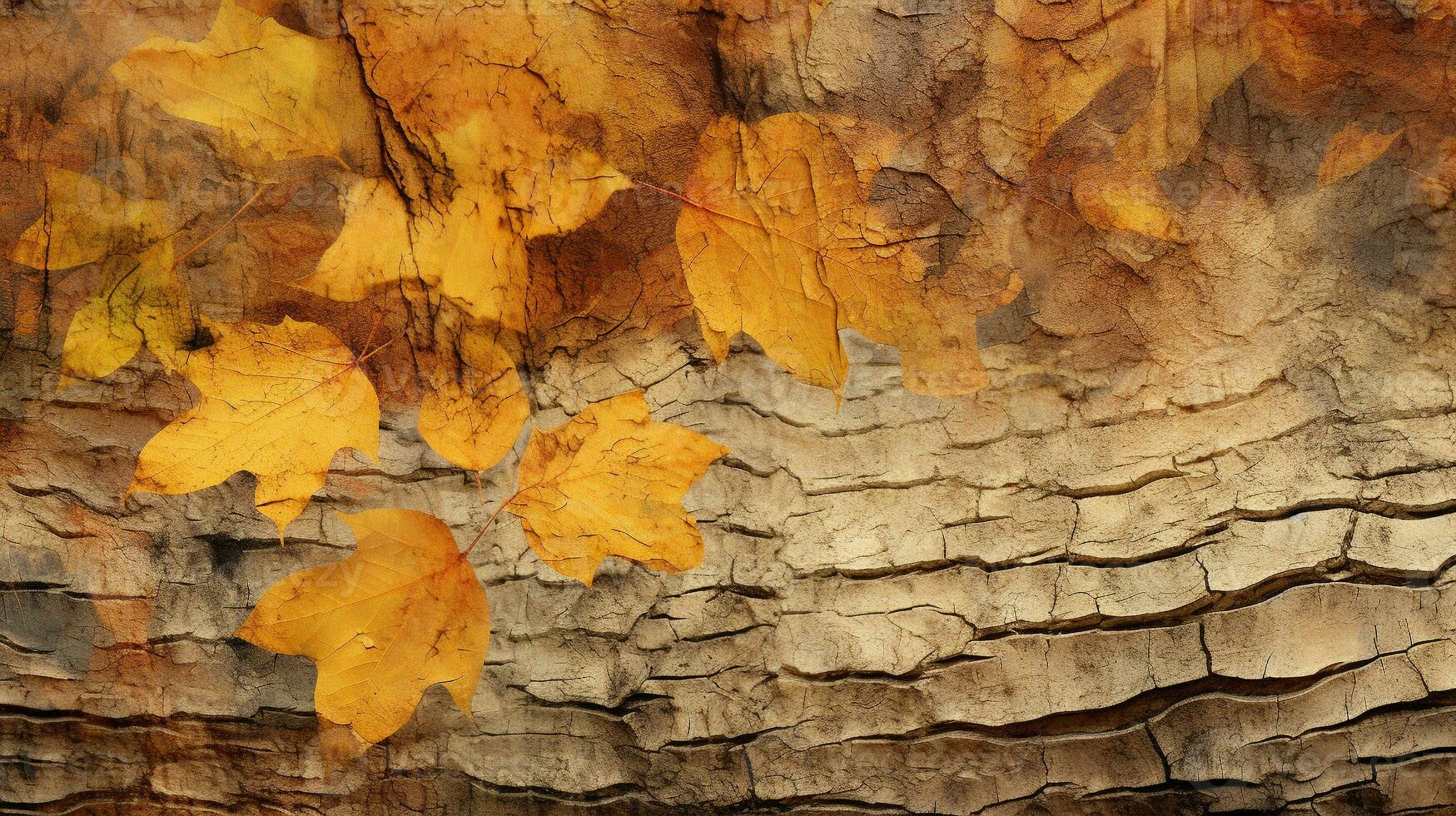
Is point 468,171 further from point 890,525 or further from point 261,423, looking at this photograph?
point 890,525

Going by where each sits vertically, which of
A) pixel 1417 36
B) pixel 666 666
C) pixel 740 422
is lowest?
pixel 666 666

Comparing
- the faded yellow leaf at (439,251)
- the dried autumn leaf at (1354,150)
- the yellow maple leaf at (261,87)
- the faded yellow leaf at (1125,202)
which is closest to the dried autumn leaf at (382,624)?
the faded yellow leaf at (439,251)

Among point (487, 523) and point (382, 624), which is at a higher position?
point (487, 523)

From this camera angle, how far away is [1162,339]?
53.5 inches

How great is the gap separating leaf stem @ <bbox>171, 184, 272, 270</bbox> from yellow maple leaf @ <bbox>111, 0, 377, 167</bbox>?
46mm

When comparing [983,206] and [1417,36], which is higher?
[1417,36]

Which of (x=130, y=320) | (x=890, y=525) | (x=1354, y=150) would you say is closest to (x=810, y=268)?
(x=890, y=525)

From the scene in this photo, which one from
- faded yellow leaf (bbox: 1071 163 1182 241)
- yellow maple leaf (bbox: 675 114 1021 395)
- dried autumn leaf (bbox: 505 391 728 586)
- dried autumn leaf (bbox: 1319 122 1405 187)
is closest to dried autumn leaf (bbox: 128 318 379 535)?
dried autumn leaf (bbox: 505 391 728 586)

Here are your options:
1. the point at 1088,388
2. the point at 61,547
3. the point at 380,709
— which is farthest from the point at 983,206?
the point at 61,547

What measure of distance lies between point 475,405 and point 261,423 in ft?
0.99

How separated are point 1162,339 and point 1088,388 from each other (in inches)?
4.9

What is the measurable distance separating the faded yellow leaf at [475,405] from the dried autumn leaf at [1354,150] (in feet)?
3.89

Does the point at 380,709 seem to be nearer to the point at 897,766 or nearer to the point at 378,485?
the point at 378,485

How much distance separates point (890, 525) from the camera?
1.37m
